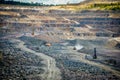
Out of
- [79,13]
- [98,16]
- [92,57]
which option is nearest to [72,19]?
[79,13]

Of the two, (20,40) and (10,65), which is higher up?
(20,40)

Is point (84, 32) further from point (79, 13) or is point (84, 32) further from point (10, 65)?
point (10, 65)

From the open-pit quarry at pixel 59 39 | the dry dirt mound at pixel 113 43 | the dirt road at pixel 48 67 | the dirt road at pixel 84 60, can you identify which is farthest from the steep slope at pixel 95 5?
the dirt road at pixel 48 67

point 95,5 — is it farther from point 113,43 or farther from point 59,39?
point 59,39

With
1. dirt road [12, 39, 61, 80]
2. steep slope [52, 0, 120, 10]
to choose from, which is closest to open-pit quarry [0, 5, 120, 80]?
dirt road [12, 39, 61, 80]

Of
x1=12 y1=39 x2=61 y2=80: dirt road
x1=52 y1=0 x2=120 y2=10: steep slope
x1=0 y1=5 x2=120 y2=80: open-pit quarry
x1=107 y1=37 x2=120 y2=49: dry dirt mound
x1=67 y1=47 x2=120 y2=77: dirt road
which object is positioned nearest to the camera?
x1=12 y1=39 x2=61 y2=80: dirt road

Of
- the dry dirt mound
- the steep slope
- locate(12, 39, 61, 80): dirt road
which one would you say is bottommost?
locate(12, 39, 61, 80): dirt road

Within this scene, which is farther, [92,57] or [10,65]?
[92,57]

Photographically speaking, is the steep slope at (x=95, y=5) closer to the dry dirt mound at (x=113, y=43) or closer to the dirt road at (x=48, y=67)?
the dry dirt mound at (x=113, y=43)

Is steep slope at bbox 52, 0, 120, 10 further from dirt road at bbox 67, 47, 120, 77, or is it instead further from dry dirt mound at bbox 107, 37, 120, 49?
dirt road at bbox 67, 47, 120, 77
